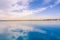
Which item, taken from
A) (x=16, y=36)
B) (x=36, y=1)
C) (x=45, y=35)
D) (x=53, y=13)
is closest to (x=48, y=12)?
(x=53, y=13)

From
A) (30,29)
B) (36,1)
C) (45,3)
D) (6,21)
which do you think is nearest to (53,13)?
(45,3)

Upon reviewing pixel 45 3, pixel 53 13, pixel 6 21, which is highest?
pixel 45 3

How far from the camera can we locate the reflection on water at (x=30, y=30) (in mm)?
1452

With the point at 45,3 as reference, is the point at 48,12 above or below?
below

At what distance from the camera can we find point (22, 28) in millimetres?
1501

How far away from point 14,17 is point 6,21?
136 mm

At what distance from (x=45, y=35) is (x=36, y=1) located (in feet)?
1.71

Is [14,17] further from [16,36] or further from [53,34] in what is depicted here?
[53,34]

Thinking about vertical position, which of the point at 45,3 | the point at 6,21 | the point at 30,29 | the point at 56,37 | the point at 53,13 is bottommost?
the point at 56,37

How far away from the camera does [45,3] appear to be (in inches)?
57.1

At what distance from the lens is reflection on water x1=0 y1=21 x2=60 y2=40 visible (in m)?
1.45

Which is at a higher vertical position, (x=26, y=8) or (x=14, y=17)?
(x=26, y=8)

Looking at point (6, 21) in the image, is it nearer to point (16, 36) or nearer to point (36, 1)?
point (16, 36)

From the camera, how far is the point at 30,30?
1.49 m
